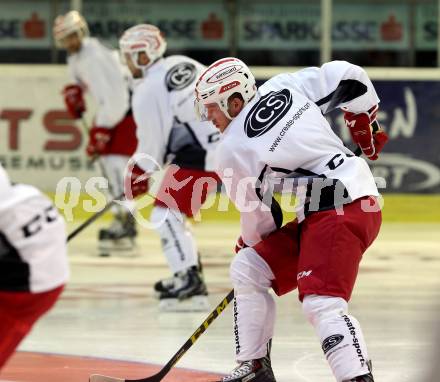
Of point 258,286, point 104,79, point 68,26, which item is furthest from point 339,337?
point 68,26

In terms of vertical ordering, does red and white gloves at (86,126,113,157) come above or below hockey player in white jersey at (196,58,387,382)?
below

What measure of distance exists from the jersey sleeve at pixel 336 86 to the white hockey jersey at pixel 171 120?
5.48ft

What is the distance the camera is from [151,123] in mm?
5750

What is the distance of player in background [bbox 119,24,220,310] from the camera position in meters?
5.71

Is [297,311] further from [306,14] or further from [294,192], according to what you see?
[306,14]

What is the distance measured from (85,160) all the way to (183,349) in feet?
16.4

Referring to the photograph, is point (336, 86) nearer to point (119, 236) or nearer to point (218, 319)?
point (218, 319)

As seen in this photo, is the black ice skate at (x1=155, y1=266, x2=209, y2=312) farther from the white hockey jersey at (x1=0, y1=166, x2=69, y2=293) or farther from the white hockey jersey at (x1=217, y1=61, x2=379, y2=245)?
the white hockey jersey at (x1=0, y1=166, x2=69, y2=293)

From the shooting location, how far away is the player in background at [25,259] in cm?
266

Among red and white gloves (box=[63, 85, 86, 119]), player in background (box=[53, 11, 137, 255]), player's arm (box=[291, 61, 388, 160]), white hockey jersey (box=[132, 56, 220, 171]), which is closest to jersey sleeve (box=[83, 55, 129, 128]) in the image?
player in background (box=[53, 11, 137, 255])

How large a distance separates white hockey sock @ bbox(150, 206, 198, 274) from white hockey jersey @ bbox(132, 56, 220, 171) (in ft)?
0.76

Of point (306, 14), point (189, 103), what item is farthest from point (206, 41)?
point (189, 103)

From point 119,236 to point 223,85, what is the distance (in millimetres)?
3812

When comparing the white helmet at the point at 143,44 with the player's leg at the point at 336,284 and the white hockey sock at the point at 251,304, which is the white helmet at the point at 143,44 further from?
the player's leg at the point at 336,284
